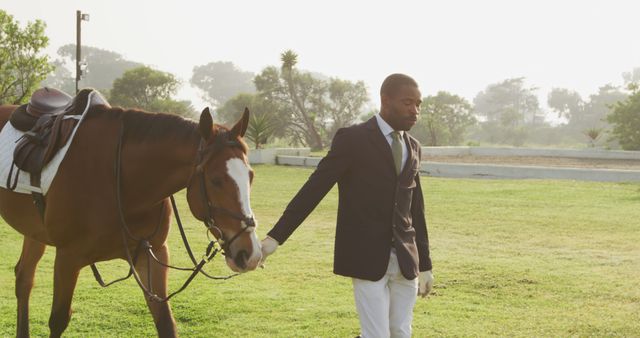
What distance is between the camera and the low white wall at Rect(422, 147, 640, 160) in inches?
1186

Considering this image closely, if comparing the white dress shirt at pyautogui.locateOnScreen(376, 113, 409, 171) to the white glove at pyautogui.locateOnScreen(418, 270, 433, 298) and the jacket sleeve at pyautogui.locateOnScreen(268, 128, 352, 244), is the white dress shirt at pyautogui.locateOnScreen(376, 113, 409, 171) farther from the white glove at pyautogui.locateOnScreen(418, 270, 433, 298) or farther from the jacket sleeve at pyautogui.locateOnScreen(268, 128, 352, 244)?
the white glove at pyautogui.locateOnScreen(418, 270, 433, 298)

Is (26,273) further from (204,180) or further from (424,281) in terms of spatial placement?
(424,281)

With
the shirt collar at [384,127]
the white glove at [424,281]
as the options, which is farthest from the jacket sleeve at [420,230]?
the shirt collar at [384,127]

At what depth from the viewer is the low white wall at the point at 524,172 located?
2094cm

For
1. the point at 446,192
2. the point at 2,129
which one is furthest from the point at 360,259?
the point at 446,192

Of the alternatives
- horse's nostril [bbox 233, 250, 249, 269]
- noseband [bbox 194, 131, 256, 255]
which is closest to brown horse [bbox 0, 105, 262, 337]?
noseband [bbox 194, 131, 256, 255]

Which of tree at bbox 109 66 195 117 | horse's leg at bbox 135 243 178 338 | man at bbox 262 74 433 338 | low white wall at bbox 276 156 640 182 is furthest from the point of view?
tree at bbox 109 66 195 117

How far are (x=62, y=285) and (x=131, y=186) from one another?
2.72 ft

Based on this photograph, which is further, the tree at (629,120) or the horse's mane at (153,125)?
the tree at (629,120)

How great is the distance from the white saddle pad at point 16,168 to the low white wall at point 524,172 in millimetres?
18990

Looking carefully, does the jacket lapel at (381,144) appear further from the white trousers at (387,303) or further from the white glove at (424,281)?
the white glove at (424,281)

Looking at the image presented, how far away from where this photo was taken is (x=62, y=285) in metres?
4.67

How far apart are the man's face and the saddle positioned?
2.31 m

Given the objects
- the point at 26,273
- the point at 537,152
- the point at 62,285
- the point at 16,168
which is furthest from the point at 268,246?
the point at 537,152
